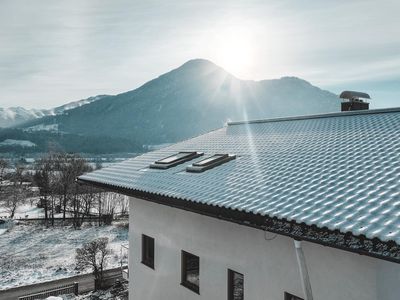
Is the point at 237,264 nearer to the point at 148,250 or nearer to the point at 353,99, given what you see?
the point at 148,250

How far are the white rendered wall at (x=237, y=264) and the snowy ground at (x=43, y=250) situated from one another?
21.3m

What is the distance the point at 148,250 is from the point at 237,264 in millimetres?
4044

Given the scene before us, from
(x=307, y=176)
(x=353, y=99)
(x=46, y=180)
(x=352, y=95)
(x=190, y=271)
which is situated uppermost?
(x=352, y=95)

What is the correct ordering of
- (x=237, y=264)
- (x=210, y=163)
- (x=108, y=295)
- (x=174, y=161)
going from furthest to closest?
(x=108, y=295), (x=174, y=161), (x=210, y=163), (x=237, y=264)

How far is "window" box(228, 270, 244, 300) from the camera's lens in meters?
6.68

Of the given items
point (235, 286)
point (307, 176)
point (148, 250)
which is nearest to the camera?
point (307, 176)

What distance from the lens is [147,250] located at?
10133mm

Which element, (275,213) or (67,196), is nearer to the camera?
(275,213)

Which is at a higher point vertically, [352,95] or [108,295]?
[352,95]

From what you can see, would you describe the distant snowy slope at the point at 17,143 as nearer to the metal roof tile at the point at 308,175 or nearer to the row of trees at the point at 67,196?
the row of trees at the point at 67,196

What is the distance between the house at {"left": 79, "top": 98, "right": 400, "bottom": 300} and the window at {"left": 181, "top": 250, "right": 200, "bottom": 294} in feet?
0.07

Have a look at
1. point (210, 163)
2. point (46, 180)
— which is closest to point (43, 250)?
point (46, 180)

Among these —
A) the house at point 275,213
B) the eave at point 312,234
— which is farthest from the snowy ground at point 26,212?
the eave at point 312,234

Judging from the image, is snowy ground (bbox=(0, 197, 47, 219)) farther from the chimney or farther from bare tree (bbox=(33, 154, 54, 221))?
the chimney
